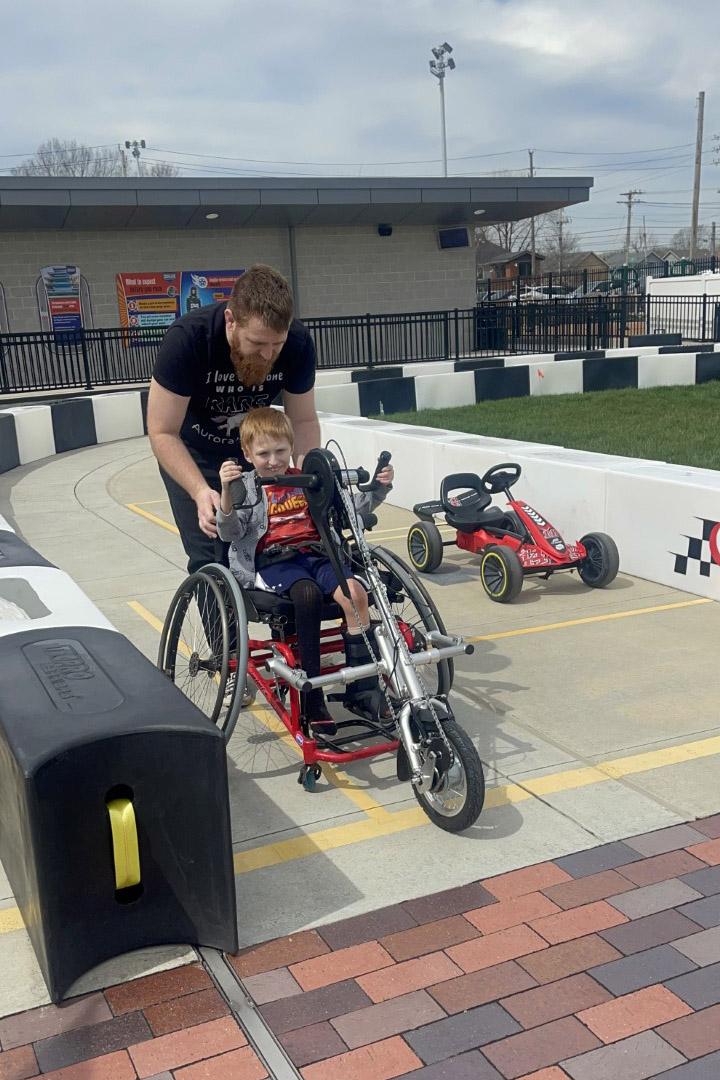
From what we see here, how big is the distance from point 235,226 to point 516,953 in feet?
71.7

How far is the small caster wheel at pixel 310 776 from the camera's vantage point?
3.70 meters

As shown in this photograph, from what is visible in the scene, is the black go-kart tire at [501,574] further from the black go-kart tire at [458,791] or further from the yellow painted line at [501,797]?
the black go-kart tire at [458,791]

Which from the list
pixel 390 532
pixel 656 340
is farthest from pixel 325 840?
pixel 656 340

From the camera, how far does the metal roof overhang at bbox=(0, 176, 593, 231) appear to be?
64.6ft

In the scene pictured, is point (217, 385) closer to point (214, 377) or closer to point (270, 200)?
point (214, 377)

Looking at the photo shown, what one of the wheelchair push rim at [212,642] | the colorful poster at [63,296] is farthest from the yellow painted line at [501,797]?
the colorful poster at [63,296]

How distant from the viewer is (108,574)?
23.1 feet

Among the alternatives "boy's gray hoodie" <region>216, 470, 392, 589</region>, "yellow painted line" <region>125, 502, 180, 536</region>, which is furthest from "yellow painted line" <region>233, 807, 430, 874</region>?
"yellow painted line" <region>125, 502, 180, 536</region>

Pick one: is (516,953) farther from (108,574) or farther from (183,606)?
(108,574)

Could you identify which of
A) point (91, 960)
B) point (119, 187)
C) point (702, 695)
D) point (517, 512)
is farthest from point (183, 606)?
point (119, 187)

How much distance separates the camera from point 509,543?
20.6 ft

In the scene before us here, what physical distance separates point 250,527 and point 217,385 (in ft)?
1.87

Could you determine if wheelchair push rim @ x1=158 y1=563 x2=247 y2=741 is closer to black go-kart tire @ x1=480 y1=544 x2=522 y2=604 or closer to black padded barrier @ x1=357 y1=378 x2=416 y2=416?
black go-kart tire @ x1=480 y1=544 x2=522 y2=604

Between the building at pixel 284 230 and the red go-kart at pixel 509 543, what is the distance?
15.6 metres
